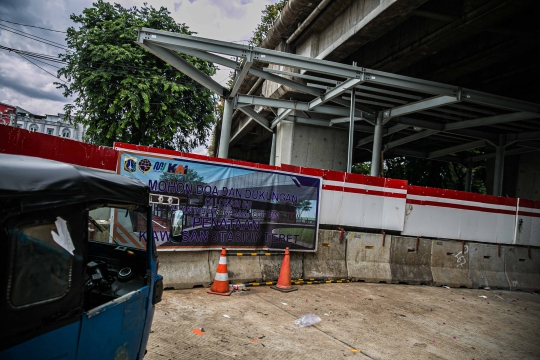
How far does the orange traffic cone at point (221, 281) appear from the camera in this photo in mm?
6867

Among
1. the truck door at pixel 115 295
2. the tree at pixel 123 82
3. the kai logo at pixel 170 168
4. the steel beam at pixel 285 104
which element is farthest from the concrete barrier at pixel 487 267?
the tree at pixel 123 82

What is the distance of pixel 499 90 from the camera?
1498 centimetres

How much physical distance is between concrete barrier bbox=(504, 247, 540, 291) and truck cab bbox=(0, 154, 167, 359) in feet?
36.0

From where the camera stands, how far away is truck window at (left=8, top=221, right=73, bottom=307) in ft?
6.03

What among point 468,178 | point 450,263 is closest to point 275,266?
point 450,263

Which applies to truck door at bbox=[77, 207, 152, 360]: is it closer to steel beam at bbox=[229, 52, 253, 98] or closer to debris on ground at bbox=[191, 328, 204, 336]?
debris on ground at bbox=[191, 328, 204, 336]

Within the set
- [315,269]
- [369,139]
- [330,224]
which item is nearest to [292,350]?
[315,269]

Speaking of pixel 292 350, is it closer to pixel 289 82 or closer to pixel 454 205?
pixel 454 205

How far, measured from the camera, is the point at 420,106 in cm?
1281

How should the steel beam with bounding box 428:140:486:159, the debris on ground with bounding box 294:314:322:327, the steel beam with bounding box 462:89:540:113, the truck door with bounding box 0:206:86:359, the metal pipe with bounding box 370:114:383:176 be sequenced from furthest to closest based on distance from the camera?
the steel beam with bounding box 428:140:486:159
the metal pipe with bounding box 370:114:383:176
the steel beam with bounding box 462:89:540:113
the debris on ground with bounding box 294:314:322:327
the truck door with bounding box 0:206:86:359

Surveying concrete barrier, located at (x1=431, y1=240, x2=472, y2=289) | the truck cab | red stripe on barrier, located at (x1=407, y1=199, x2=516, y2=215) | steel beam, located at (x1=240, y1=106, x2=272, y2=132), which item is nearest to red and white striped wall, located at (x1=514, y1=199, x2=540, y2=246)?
red stripe on barrier, located at (x1=407, y1=199, x2=516, y2=215)

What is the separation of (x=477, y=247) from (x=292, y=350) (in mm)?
8035

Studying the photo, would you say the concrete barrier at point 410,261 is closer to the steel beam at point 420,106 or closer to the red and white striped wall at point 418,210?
the red and white striped wall at point 418,210

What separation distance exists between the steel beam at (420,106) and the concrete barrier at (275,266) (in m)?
7.07
